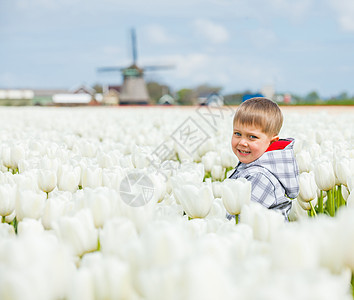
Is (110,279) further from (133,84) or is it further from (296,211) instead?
(133,84)

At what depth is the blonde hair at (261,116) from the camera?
11.9ft

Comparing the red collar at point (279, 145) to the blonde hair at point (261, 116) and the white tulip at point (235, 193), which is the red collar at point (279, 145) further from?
the white tulip at point (235, 193)

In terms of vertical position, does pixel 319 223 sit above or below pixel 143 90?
below

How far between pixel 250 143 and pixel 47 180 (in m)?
1.63

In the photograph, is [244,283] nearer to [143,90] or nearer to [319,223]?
[319,223]

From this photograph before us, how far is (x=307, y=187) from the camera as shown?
2988 mm

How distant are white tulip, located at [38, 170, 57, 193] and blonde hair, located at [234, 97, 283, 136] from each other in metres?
1.60

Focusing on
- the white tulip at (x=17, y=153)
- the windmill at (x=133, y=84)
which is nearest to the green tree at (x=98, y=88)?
the windmill at (x=133, y=84)

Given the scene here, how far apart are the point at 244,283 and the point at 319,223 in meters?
0.40

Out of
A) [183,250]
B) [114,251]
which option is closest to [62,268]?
[114,251]

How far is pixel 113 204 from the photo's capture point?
6.03 ft

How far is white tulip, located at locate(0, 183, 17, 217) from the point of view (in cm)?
230

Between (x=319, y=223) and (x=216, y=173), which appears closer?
(x=319, y=223)

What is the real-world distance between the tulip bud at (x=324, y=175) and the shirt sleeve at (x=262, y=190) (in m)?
0.35
